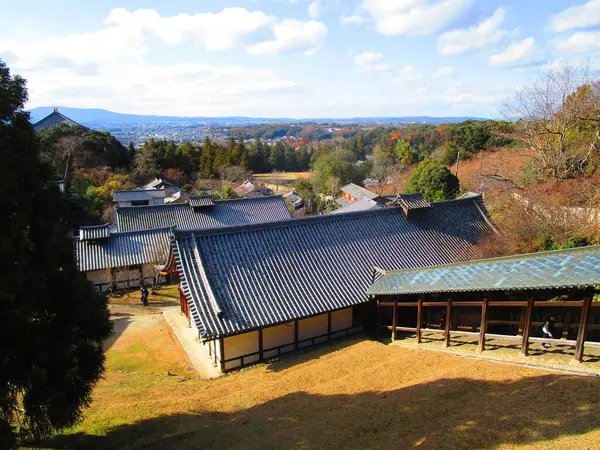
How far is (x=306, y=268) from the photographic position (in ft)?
50.8

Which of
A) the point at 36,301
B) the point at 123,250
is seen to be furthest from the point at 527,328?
the point at 123,250

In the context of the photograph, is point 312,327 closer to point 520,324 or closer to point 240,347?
point 240,347

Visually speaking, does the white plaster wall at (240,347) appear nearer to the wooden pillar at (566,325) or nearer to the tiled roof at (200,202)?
the wooden pillar at (566,325)

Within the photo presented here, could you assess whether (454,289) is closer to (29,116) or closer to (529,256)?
(529,256)

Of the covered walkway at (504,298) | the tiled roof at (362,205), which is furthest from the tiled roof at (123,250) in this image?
the tiled roof at (362,205)

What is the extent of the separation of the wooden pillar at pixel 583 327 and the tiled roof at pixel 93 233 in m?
23.3

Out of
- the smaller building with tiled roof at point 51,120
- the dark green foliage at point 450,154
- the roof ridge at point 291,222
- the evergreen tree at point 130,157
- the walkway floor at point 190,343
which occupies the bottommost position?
the walkway floor at point 190,343

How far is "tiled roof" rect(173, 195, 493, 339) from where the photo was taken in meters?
13.1

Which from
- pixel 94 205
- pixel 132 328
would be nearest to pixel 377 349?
pixel 132 328

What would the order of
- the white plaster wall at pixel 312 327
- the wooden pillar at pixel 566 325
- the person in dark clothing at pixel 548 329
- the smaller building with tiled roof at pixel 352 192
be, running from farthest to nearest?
1. the smaller building with tiled roof at pixel 352 192
2. the white plaster wall at pixel 312 327
3. the wooden pillar at pixel 566 325
4. the person in dark clothing at pixel 548 329

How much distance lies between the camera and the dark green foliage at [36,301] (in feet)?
18.8

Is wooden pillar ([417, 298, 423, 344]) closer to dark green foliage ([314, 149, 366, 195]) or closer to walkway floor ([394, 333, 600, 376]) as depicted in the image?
walkway floor ([394, 333, 600, 376])

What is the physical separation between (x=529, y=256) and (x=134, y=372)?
13.7m

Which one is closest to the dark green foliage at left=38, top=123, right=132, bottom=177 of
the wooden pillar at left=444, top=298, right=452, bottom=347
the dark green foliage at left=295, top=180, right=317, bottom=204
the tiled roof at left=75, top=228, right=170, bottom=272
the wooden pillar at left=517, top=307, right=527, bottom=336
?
the tiled roof at left=75, top=228, right=170, bottom=272
